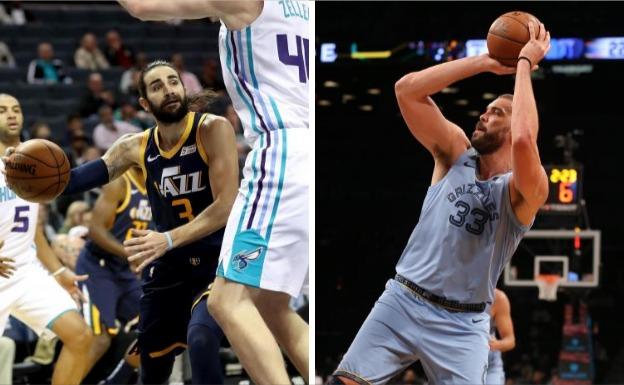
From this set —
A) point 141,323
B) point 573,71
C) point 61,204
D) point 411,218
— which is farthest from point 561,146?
point 141,323

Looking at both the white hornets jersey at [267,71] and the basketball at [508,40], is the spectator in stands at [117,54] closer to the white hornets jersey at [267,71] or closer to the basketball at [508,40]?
the white hornets jersey at [267,71]

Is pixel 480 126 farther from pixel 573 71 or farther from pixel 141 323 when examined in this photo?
pixel 573 71

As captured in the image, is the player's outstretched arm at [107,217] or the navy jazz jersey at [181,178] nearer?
the navy jazz jersey at [181,178]

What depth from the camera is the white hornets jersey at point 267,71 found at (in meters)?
4.27

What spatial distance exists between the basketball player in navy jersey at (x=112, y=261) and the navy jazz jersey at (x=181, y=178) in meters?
2.23

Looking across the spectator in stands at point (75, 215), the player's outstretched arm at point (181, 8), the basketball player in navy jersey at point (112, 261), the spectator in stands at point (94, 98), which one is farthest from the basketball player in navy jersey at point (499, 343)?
the spectator in stands at point (94, 98)

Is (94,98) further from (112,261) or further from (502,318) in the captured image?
(502,318)

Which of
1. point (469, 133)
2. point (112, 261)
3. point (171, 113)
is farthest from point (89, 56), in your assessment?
point (171, 113)

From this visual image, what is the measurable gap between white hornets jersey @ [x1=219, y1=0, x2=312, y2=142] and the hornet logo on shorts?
21.3 inches

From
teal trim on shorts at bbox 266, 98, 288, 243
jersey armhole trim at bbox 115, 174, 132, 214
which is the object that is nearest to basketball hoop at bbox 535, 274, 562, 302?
jersey armhole trim at bbox 115, 174, 132, 214

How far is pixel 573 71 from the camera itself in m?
11.3

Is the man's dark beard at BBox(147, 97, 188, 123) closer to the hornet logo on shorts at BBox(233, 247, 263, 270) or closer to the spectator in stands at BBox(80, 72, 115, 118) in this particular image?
the hornet logo on shorts at BBox(233, 247, 263, 270)

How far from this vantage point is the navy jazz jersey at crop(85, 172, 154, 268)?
743 cm

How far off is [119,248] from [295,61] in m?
3.32
